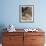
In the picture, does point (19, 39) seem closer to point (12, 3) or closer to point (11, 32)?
point (11, 32)

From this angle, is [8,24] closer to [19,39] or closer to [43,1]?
[19,39]

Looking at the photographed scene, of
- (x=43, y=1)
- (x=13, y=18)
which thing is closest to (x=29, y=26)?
(x=13, y=18)

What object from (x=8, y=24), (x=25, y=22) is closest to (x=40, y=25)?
(x=25, y=22)

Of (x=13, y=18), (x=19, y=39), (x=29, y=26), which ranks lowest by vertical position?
(x=19, y=39)

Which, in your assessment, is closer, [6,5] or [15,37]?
[15,37]

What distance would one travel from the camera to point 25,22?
171 inches

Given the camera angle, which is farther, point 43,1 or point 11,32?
point 43,1

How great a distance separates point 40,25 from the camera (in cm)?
435

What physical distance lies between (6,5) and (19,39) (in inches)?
48.8

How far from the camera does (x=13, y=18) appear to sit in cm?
434

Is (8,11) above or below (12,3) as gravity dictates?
below

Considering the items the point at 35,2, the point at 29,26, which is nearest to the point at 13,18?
the point at 29,26

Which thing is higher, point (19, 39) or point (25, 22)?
point (25, 22)

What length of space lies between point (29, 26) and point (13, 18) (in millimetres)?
594
